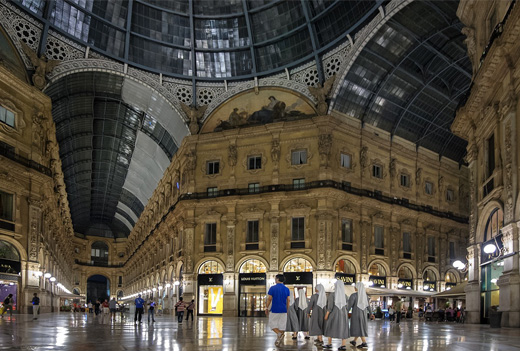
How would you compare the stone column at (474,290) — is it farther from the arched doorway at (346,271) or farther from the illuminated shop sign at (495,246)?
the arched doorway at (346,271)

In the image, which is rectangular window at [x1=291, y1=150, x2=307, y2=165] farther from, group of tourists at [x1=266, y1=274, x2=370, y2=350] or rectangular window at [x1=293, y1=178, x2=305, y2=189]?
group of tourists at [x1=266, y1=274, x2=370, y2=350]

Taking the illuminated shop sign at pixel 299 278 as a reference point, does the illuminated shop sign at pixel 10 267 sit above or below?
above

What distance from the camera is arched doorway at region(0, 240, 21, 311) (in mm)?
38294

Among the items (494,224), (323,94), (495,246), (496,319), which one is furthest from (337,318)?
(323,94)

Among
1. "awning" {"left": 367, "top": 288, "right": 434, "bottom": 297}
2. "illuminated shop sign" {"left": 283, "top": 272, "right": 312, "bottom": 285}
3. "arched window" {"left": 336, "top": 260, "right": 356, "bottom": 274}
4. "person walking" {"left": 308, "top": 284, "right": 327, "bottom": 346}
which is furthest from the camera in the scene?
"arched window" {"left": 336, "top": 260, "right": 356, "bottom": 274}

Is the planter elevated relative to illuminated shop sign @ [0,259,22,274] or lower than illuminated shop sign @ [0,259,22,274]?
lower

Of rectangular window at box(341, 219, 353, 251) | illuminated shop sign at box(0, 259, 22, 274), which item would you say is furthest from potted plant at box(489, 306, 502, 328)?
illuminated shop sign at box(0, 259, 22, 274)

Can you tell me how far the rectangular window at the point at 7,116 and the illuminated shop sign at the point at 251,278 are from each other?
2208cm

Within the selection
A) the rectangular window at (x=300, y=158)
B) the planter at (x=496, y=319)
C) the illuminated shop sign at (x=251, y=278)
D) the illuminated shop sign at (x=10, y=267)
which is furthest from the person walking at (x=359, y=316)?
the rectangular window at (x=300, y=158)

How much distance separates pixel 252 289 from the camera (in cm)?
4938

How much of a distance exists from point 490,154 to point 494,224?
136 inches

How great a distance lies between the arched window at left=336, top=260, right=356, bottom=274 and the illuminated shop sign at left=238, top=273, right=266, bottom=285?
6.38 meters

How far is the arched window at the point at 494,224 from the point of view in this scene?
2577 cm

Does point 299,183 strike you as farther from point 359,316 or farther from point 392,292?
point 359,316
